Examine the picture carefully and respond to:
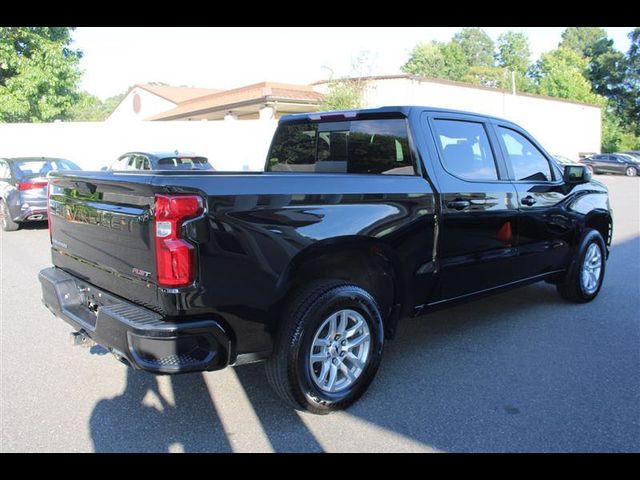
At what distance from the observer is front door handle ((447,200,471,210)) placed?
4133 mm

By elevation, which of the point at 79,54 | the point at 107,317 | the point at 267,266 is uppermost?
the point at 79,54

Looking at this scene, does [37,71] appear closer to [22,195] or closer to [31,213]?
[22,195]

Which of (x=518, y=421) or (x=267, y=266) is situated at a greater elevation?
(x=267, y=266)

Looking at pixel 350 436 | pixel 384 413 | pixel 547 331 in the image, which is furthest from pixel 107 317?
pixel 547 331

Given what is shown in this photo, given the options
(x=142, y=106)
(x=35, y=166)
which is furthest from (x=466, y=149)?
(x=142, y=106)

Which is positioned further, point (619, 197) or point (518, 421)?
point (619, 197)

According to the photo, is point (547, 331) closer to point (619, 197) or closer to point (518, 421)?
point (518, 421)

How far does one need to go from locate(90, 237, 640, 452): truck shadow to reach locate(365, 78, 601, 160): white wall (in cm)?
1801

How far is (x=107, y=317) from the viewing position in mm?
3070

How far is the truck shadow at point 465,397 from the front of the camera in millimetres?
3170

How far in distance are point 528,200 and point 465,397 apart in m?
2.12

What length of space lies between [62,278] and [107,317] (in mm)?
955

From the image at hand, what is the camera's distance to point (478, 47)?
275 feet
